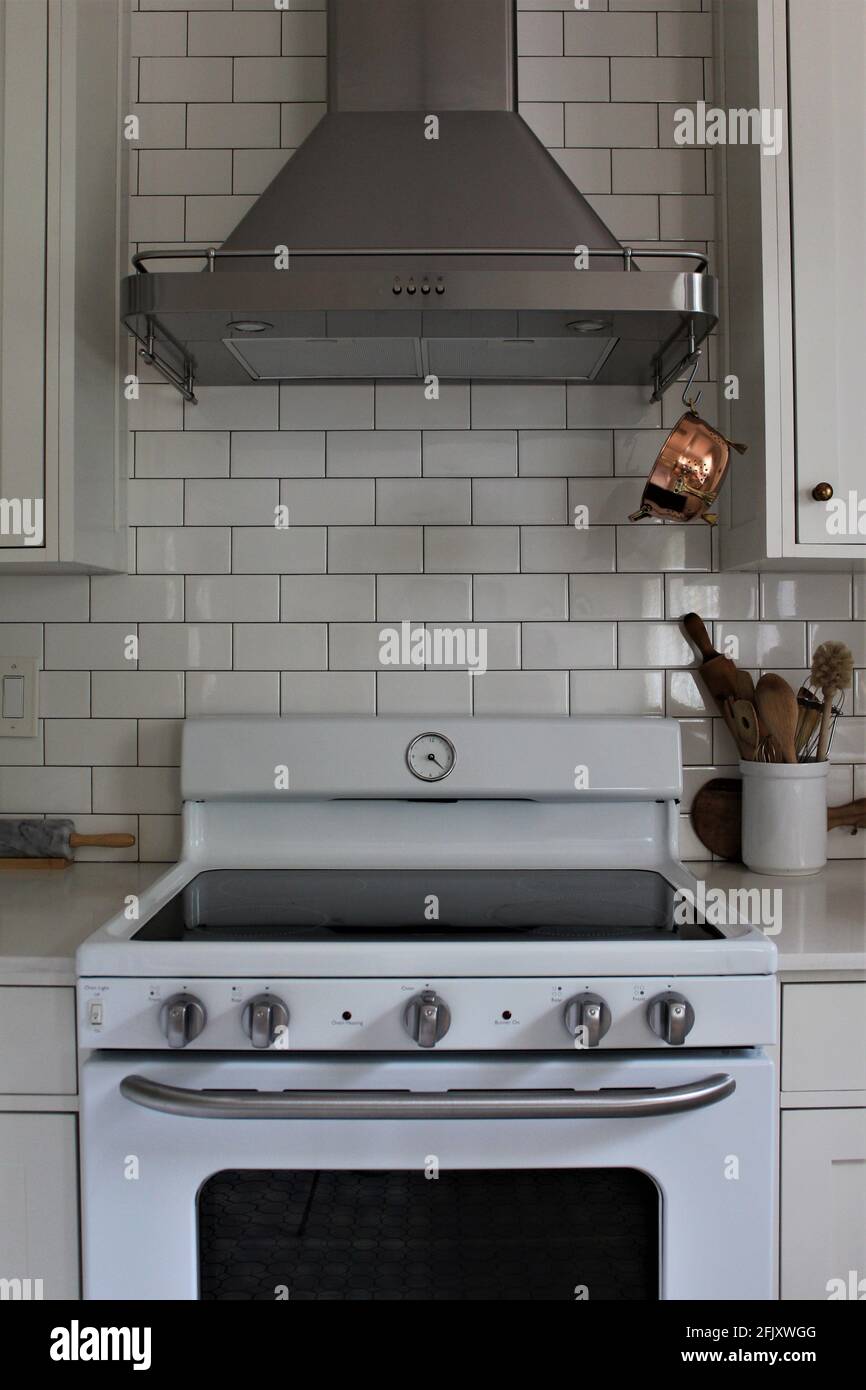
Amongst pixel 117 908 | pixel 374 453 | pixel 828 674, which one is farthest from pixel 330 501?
pixel 828 674

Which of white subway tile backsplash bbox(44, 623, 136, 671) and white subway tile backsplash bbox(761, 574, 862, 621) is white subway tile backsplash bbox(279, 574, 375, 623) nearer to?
white subway tile backsplash bbox(44, 623, 136, 671)

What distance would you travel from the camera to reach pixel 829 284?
1.67 m

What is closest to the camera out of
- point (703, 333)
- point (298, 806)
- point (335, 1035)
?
point (335, 1035)

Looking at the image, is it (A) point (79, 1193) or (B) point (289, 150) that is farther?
(B) point (289, 150)

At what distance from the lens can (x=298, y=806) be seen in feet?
6.27

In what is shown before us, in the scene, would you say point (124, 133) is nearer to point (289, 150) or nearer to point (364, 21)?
point (289, 150)

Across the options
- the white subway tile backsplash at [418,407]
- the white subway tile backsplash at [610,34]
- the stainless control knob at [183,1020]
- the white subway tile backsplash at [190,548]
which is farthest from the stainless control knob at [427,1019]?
the white subway tile backsplash at [610,34]

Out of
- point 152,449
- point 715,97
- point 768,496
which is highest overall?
point 715,97

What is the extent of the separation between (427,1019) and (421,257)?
45.4 inches

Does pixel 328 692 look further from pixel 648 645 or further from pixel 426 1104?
pixel 426 1104

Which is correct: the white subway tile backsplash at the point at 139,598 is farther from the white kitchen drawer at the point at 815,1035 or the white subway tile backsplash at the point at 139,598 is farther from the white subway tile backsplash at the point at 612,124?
the white kitchen drawer at the point at 815,1035

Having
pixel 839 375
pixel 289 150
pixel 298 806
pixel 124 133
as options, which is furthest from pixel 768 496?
pixel 124 133
